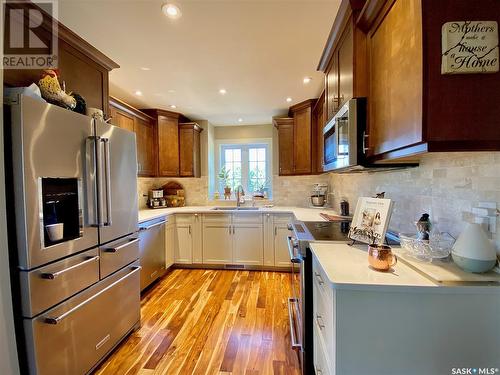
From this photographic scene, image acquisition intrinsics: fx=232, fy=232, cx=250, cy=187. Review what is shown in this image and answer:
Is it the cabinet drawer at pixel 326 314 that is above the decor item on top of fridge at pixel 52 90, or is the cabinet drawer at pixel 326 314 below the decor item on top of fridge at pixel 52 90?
below

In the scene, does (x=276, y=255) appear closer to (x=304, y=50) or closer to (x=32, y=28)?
(x=304, y=50)

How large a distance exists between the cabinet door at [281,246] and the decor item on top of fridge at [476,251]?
2.40 meters

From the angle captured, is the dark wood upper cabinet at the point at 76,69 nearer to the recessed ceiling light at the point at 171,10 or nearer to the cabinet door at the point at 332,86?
the recessed ceiling light at the point at 171,10

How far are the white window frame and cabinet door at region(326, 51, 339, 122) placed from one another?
2241mm

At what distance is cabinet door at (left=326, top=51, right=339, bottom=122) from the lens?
173 cm

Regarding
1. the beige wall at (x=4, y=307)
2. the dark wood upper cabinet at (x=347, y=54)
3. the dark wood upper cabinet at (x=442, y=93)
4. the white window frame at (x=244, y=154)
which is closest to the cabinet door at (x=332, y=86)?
the dark wood upper cabinet at (x=347, y=54)

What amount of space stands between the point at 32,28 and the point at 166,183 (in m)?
2.88

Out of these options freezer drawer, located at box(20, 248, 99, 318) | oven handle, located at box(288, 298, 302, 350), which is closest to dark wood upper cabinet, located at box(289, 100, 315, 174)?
oven handle, located at box(288, 298, 302, 350)

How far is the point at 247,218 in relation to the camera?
3.41 metres

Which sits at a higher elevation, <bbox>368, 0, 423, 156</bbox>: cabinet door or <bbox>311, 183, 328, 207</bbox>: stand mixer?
<bbox>368, 0, 423, 156</bbox>: cabinet door

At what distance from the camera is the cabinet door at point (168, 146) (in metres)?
3.67

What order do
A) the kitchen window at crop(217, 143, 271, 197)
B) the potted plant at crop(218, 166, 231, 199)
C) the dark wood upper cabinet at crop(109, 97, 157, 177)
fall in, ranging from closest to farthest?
the dark wood upper cabinet at crop(109, 97, 157, 177) < the potted plant at crop(218, 166, 231, 199) < the kitchen window at crop(217, 143, 271, 197)

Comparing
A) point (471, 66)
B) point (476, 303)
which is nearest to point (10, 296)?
point (476, 303)

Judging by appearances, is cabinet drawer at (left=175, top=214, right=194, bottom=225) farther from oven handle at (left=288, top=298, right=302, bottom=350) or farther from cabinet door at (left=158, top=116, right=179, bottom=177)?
oven handle at (left=288, top=298, right=302, bottom=350)
